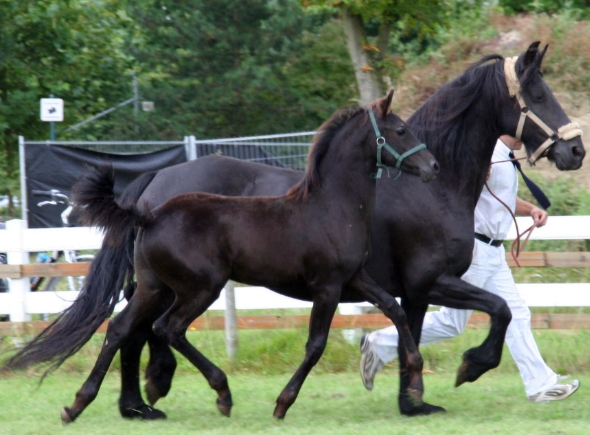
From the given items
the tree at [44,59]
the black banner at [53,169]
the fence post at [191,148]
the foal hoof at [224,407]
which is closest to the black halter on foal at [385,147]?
the foal hoof at [224,407]

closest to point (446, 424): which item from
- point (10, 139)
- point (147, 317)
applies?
point (147, 317)

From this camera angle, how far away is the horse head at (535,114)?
5238 mm

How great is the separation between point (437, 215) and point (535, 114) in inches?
32.8

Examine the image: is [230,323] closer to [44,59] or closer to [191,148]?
[191,148]

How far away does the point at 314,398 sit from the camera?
6.07 metres

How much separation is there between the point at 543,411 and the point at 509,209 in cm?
126

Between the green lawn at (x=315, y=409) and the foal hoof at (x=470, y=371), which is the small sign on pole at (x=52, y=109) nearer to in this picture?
the green lawn at (x=315, y=409)

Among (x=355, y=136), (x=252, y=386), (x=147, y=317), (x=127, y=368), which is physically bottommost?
(x=252, y=386)

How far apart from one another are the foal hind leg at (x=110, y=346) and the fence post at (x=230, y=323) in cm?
189

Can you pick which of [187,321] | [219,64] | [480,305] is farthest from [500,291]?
[219,64]

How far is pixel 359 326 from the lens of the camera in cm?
736

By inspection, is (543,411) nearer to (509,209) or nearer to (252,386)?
(509,209)

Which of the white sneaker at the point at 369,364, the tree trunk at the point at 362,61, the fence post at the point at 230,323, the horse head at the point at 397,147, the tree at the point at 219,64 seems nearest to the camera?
the horse head at the point at 397,147

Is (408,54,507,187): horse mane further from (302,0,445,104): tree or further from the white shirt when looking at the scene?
(302,0,445,104): tree
